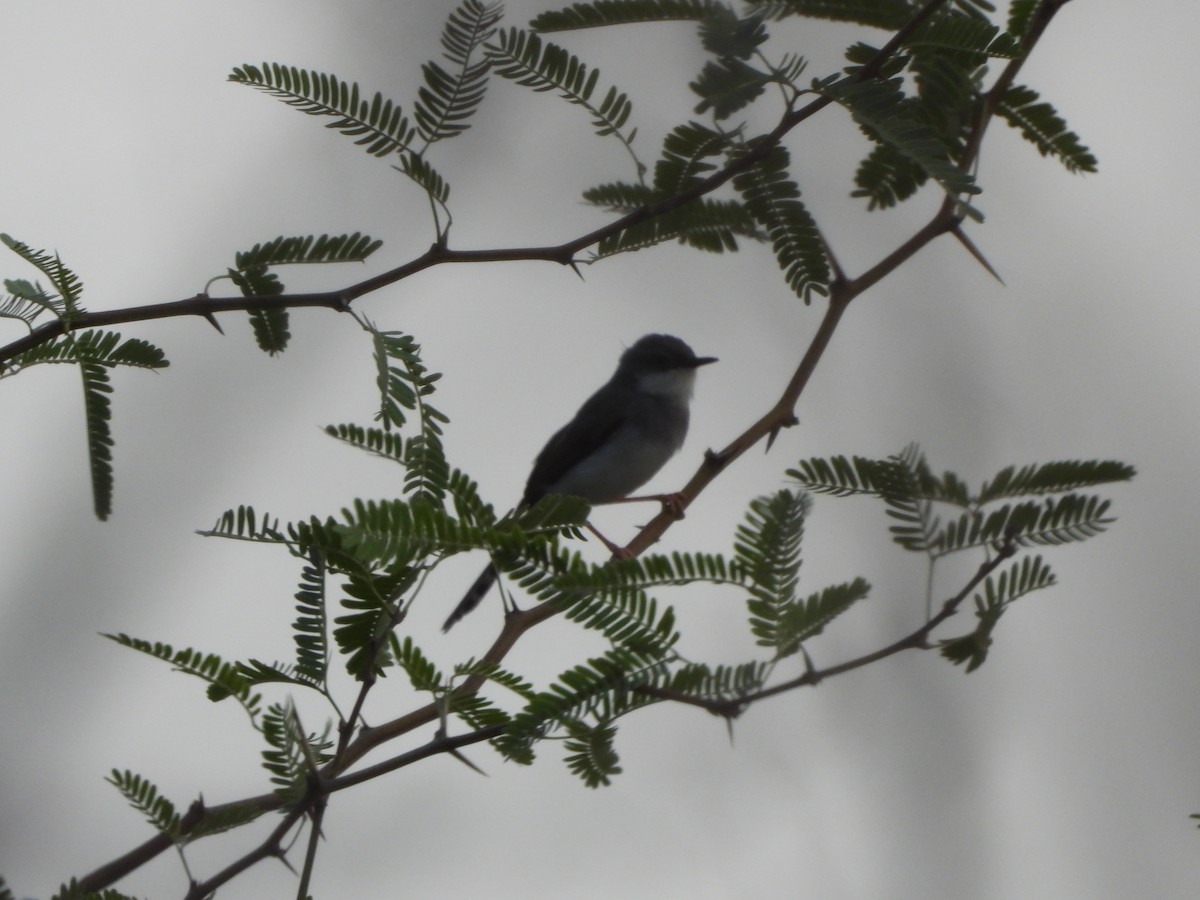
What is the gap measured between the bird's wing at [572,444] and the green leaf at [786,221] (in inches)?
177

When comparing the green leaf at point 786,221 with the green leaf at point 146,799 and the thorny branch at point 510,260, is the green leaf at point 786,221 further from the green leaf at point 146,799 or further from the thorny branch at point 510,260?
the green leaf at point 146,799

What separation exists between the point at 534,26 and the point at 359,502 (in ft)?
5.30

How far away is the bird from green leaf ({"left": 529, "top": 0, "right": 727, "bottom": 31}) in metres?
4.34

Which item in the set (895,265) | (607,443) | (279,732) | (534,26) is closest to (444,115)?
(534,26)

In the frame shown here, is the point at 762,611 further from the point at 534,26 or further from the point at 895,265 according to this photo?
the point at 534,26

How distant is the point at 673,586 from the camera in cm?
215

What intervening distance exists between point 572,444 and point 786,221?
4661 mm

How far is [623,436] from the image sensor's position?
7719 mm

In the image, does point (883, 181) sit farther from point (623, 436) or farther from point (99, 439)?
point (623, 436)

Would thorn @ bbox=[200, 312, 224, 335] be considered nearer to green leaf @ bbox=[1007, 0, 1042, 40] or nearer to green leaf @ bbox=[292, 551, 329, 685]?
green leaf @ bbox=[292, 551, 329, 685]

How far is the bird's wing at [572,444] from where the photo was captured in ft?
25.3

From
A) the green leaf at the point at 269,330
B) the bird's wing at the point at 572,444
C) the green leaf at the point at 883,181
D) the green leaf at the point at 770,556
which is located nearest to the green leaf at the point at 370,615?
the green leaf at the point at 770,556

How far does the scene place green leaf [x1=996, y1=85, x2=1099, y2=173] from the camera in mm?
3303

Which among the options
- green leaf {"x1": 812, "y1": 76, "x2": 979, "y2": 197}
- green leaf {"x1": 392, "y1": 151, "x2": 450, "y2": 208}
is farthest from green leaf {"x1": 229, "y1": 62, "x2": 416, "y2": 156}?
green leaf {"x1": 812, "y1": 76, "x2": 979, "y2": 197}
